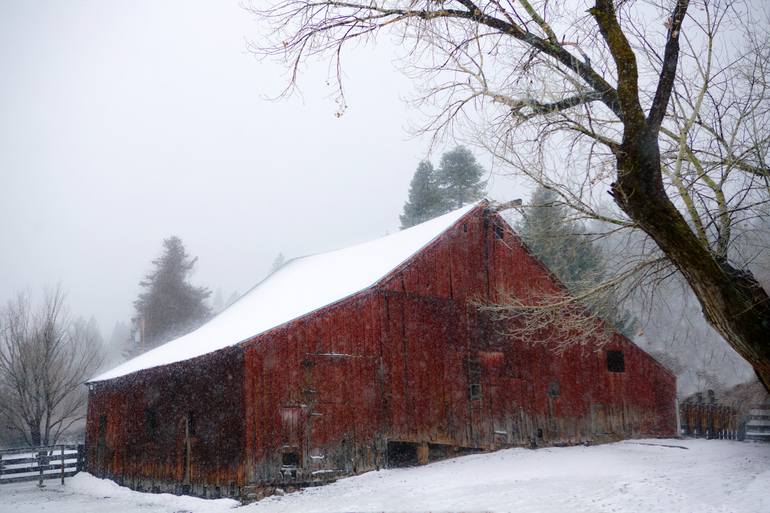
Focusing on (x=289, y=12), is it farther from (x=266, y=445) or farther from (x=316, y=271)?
(x=316, y=271)

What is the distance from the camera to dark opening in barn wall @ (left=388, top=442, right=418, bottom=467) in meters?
16.1

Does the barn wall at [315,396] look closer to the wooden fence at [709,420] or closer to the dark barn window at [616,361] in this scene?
the dark barn window at [616,361]

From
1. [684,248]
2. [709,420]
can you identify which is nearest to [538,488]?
[684,248]

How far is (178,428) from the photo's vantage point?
16.2 metres

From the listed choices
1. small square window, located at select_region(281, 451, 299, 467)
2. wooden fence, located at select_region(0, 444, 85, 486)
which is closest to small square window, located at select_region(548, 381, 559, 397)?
small square window, located at select_region(281, 451, 299, 467)

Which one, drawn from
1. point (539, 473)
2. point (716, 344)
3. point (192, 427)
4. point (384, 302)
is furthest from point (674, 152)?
point (716, 344)

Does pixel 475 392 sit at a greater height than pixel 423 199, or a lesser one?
lesser

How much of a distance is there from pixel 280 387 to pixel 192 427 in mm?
2926

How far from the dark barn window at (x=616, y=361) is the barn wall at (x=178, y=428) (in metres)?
12.3

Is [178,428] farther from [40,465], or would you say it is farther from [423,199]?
[423,199]

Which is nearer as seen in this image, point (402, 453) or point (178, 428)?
point (178, 428)

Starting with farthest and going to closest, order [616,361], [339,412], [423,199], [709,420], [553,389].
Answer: [423,199] < [709,420] < [616,361] < [553,389] < [339,412]

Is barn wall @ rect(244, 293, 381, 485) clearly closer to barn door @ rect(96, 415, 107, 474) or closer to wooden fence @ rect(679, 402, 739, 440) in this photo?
barn door @ rect(96, 415, 107, 474)

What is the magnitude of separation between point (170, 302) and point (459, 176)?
19.9 metres
